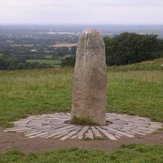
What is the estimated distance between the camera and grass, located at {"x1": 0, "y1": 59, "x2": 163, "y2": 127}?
43.5 ft

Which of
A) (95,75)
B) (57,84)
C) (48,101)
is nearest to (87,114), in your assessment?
(95,75)

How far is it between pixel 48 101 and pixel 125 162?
24.4 ft

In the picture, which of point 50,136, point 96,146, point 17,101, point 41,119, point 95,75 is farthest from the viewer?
point 17,101

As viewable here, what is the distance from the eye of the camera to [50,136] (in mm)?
9828

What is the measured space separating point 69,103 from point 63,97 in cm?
120

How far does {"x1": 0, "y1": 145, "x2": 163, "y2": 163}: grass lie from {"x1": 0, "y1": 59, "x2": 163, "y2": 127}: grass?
297cm

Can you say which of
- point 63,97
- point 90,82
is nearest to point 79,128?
point 90,82

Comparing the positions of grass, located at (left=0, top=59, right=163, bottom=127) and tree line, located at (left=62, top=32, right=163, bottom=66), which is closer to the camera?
grass, located at (left=0, top=59, right=163, bottom=127)

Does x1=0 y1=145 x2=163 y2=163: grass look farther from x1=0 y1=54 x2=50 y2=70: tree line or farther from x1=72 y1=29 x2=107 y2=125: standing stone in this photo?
x1=0 y1=54 x2=50 y2=70: tree line

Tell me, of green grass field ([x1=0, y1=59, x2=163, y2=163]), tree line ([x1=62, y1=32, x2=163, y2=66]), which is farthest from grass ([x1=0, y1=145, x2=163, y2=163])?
tree line ([x1=62, y1=32, x2=163, y2=66])

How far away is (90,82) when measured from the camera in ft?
36.2

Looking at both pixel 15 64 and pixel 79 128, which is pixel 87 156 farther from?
pixel 15 64

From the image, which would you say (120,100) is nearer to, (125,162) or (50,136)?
(50,136)

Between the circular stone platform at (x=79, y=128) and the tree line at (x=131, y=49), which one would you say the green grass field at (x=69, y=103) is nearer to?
the circular stone platform at (x=79, y=128)
